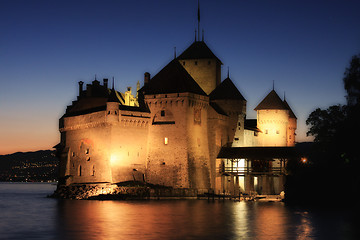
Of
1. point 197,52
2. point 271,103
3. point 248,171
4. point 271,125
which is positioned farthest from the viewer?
point 271,125

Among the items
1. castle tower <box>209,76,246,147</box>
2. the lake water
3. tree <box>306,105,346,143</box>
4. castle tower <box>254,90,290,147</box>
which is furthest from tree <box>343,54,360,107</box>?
castle tower <box>254,90,290,147</box>

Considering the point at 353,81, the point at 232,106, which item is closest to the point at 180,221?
the point at 353,81

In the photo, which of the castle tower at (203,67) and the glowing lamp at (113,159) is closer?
the glowing lamp at (113,159)

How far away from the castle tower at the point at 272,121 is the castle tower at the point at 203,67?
28.5 feet

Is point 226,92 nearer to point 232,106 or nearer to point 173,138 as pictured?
point 232,106

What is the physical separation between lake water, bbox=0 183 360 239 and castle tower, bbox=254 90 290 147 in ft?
71.3

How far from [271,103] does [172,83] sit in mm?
19353

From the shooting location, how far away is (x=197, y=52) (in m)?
71.3

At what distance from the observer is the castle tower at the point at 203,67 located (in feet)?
232

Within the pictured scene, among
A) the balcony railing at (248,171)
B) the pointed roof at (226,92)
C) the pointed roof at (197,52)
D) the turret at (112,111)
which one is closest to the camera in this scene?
the turret at (112,111)

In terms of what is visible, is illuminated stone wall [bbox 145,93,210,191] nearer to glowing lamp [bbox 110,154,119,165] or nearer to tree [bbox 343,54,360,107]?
glowing lamp [bbox 110,154,119,165]

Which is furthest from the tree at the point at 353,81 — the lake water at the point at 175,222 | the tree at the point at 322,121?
the tree at the point at 322,121

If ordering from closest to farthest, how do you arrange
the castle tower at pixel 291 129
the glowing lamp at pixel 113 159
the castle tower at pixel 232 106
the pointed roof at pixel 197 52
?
the glowing lamp at pixel 113 159
the castle tower at pixel 232 106
the pointed roof at pixel 197 52
the castle tower at pixel 291 129

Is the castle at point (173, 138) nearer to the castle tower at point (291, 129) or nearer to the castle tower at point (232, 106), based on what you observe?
the castle tower at point (232, 106)
